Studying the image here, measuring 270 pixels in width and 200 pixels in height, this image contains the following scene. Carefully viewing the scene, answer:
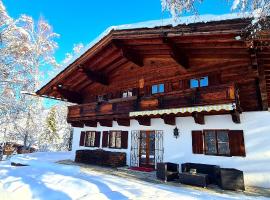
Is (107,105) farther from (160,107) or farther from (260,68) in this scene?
(260,68)

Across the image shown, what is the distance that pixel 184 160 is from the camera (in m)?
11.2

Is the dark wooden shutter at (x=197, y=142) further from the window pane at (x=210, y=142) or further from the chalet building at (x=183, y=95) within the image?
the window pane at (x=210, y=142)

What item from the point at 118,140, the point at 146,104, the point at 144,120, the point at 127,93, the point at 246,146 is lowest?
the point at 246,146

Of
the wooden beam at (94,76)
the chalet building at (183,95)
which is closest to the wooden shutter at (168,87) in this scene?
the chalet building at (183,95)

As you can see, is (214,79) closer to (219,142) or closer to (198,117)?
(198,117)

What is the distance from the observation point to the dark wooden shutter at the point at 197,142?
10.9m

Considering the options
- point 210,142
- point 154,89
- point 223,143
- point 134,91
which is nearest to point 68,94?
point 134,91

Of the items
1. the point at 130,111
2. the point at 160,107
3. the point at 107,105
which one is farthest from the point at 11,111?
the point at 160,107

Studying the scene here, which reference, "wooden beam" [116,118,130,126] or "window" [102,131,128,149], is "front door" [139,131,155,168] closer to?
"wooden beam" [116,118,130,126]

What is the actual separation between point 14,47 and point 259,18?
1756 cm

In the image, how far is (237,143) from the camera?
388 inches

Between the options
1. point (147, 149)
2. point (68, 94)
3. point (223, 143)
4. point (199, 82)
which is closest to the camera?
point (223, 143)

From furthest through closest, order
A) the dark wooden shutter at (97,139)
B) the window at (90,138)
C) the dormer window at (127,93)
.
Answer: the window at (90,138)
the dark wooden shutter at (97,139)
the dormer window at (127,93)

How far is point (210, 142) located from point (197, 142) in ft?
2.02
